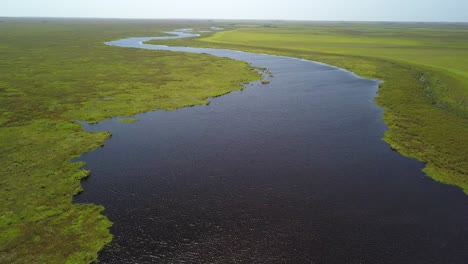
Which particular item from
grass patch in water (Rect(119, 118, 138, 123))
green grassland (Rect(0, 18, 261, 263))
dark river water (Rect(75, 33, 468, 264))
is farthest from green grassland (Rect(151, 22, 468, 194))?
grass patch in water (Rect(119, 118, 138, 123))

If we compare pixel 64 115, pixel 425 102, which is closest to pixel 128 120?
pixel 64 115

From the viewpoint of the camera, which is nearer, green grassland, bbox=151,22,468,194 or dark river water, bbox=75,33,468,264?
dark river water, bbox=75,33,468,264

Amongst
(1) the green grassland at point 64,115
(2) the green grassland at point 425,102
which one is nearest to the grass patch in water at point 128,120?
(1) the green grassland at point 64,115

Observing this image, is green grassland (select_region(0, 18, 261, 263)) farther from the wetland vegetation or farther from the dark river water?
the dark river water

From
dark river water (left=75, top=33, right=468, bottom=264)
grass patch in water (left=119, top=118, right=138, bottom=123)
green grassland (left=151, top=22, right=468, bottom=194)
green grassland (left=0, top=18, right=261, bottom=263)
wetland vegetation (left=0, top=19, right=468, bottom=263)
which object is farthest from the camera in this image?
grass patch in water (left=119, top=118, right=138, bottom=123)

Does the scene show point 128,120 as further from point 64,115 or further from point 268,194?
point 268,194

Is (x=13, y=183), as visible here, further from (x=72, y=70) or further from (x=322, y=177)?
(x=72, y=70)

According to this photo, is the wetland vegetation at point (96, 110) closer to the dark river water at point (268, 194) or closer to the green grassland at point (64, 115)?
the green grassland at point (64, 115)
